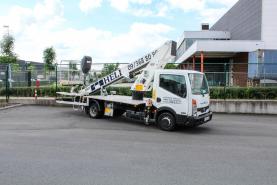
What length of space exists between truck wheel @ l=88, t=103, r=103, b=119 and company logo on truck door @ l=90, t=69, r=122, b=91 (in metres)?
0.85

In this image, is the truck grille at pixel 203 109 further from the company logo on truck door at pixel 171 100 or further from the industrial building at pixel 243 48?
the industrial building at pixel 243 48

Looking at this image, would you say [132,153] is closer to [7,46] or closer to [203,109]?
[203,109]

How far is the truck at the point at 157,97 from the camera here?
9273mm

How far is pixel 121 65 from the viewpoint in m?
15.4

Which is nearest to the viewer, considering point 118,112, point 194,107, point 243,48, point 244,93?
point 194,107

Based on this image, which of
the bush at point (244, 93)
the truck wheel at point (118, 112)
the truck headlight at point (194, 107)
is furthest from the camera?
the bush at point (244, 93)

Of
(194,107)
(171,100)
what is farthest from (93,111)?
(194,107)

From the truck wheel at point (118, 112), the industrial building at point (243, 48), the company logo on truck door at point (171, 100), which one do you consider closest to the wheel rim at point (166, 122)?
the company logo on truck door at point (171, 100)

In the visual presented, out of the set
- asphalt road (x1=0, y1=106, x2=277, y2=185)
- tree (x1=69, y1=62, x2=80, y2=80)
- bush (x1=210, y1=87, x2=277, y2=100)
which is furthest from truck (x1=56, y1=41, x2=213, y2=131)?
bush (x1=210, y1=87, x2=277, y2=100)

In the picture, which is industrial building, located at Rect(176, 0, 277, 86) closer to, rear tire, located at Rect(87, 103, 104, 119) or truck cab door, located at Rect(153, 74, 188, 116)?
truck cab door, located at Rect(153, 74, 188, 116)

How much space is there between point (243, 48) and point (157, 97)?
23.4 meters

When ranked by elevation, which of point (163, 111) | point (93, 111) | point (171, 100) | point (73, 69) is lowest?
point (93, 111)

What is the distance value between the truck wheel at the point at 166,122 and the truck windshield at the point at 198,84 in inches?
43.9

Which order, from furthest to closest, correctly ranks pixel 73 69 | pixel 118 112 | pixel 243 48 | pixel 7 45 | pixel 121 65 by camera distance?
pixel 7 45 → pixel 243 48 → pixel 73 69 → pixel 121 65 → pixel 118 112
